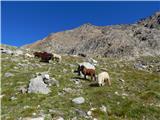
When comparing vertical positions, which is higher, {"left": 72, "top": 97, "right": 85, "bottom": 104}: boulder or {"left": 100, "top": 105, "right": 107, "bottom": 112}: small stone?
{"left": 72, "top": 97, "right": 85, "bottom": 104}: boulder

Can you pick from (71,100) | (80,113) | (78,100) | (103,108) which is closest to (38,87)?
(71,100)

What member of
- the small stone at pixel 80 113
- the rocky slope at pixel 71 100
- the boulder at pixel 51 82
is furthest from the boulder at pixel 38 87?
the small stone at pixel 80 113

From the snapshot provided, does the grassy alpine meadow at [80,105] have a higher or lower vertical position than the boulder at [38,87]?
lower

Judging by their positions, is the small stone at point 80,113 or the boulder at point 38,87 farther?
the boulder at point 38,87

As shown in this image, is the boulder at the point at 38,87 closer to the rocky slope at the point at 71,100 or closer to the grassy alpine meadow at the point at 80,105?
the rocky slope at the point at 71,100

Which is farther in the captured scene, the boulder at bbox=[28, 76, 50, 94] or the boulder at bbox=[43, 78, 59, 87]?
the boulder at bbox=[43, 78, 59, 87]

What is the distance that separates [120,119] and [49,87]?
7.44 meters

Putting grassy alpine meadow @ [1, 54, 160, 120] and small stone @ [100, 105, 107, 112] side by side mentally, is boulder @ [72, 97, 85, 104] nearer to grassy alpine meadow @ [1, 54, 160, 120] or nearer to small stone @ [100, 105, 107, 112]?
grassy alpine meadow @ [1, 54, 160, 120]

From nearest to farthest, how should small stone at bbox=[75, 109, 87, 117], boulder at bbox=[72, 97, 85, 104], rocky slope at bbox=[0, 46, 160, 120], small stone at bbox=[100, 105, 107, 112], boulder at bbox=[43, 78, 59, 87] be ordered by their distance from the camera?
rocky slope at bbox=[0, 46, 160, 120], small stone at bbox=[75, 109, 87, 117], small stone at bbox=[100, 105, 107, 112], boulder at bbox=[72, 97, 85, 104], boulder at bbox=[43, 78, 59, 87]

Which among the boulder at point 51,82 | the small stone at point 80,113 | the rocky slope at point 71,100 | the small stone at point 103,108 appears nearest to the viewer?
the rocky slope at point 71,100

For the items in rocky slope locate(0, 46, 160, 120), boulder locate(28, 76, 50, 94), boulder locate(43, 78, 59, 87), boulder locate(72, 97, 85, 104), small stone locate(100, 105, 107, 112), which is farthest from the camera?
boulder locate(43, 78, 59, 87)

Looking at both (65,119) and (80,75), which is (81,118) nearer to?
(65,119)

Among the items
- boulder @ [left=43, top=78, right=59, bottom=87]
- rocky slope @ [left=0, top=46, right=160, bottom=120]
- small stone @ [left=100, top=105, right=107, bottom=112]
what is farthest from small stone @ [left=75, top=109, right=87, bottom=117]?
boulder @ [left=43, top=78, right=59, bottom=87]

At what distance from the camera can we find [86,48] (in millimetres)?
183875
